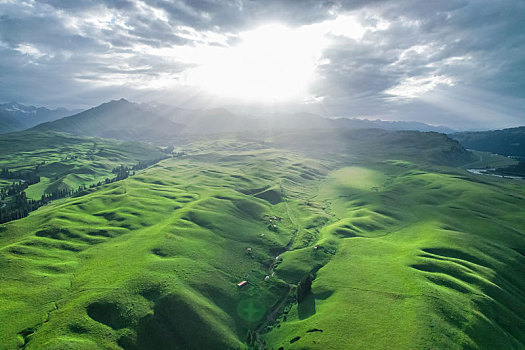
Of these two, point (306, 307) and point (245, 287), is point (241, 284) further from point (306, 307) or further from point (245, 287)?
point (306, 307)

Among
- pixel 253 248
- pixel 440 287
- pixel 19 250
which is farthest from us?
pixel 253 248

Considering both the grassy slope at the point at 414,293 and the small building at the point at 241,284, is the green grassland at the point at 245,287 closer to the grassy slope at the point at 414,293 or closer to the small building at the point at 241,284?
the grassy slope at the point at 414,293

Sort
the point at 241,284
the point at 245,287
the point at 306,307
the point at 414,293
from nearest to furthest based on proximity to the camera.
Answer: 1. the point at 414,293
2. the point at 306,307
3. the point at 245,287
4. the point at 241,284

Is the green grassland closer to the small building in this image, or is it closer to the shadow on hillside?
the shadow on hillside

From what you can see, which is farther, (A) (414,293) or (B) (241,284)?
(B) (241,284)

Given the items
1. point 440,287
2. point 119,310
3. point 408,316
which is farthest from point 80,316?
point 440,287

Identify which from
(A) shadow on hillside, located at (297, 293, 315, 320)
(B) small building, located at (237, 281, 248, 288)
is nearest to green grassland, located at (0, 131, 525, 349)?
(A) shadow on hillside, located at (297, 293, 315, 320)

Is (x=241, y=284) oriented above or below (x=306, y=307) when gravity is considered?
above

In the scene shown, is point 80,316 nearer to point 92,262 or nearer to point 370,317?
point 92,262

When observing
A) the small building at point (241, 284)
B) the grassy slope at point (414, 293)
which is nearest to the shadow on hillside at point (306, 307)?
the grassy slope at point (414, 293)

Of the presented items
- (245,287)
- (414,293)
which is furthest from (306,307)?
(414,293)

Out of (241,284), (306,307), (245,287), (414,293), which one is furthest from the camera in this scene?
(241,284)
